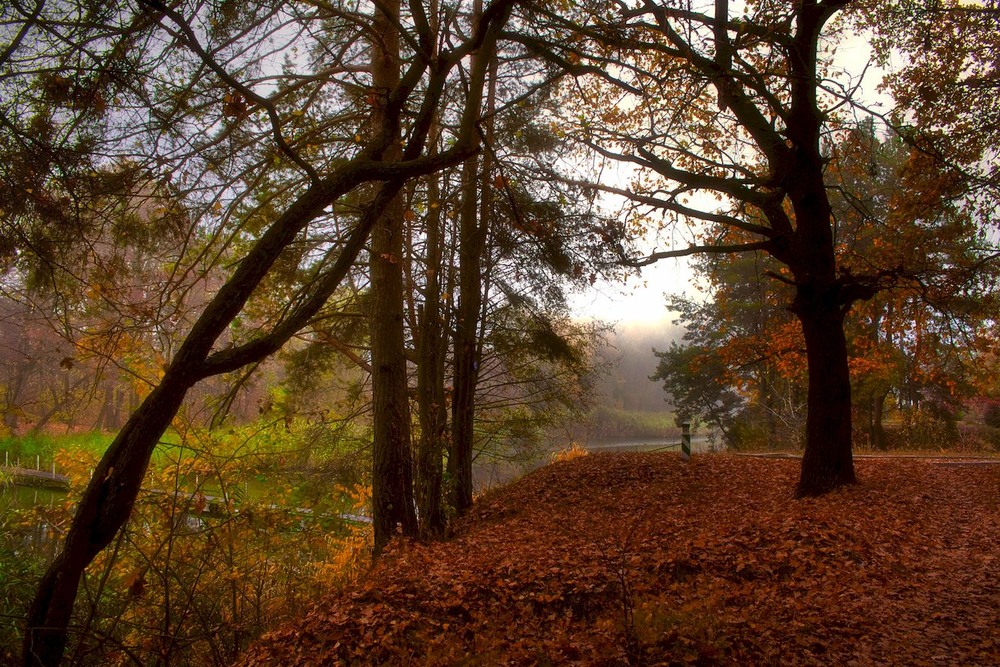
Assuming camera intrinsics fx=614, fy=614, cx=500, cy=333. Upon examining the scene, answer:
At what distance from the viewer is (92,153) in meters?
4.89

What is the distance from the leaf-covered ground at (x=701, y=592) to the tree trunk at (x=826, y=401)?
39 centimetres

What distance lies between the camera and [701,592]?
15.9ft

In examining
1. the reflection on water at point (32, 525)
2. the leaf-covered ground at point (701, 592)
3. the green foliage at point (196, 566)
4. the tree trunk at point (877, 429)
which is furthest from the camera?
the tree trunk at point (877, 429)

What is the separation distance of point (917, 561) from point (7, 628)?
866 cm

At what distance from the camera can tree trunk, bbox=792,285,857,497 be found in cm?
855

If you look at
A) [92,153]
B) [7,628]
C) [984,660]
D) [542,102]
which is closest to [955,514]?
[984,660]

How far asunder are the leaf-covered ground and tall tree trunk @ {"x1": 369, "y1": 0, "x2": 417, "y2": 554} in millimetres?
681

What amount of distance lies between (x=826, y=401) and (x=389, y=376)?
610 cm

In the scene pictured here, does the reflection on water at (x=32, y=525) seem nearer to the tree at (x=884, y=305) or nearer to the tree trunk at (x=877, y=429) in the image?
the tree at (x=884, y=305)

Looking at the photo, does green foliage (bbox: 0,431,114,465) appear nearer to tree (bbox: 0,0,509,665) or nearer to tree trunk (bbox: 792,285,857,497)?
tree (bbox: 0,0,509,665)

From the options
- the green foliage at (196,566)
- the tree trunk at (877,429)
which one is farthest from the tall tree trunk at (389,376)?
the tree trunk at (877,429)

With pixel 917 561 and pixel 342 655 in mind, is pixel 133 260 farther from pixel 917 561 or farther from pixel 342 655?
pixel 917 561

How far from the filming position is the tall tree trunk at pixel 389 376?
8.09 m

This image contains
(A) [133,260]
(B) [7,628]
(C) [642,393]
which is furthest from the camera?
(C) [642,393]
